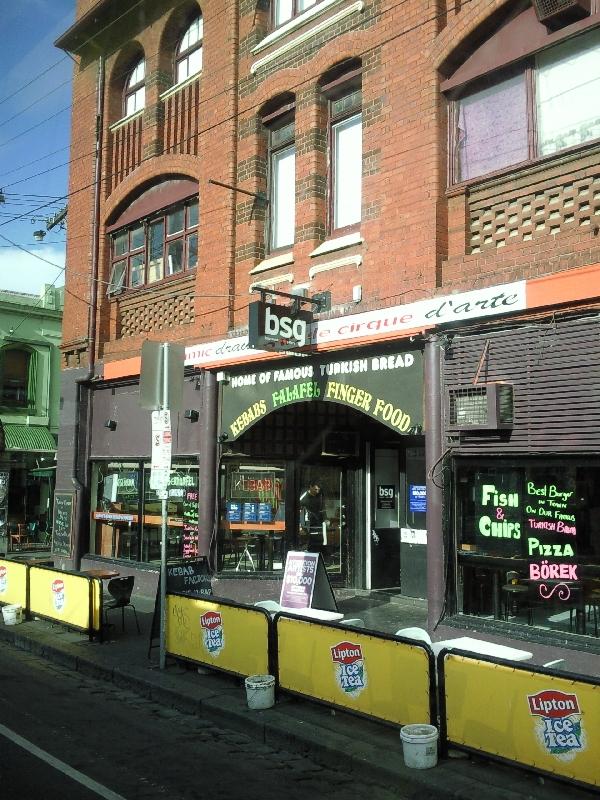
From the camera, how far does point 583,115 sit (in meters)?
8.74

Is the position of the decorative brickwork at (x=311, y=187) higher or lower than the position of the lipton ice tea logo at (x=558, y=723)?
higher

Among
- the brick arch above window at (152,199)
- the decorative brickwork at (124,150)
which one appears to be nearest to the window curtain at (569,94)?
the brick arch above window at (152,199)

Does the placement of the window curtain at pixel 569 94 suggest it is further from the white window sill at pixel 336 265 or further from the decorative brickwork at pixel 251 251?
the decorative brickwork at pixel 251 251

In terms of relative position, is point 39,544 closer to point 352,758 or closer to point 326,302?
point 326,302

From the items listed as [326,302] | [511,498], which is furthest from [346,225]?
[511,498]

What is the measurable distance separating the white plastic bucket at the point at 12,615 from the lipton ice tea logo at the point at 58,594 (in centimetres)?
79

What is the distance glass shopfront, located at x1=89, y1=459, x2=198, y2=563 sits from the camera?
13.7 metres

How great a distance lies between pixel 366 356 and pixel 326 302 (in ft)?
3.90

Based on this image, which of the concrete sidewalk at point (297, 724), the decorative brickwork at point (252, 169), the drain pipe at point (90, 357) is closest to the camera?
the concrete sidewalk at point (297, 724)

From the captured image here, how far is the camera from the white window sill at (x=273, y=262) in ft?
40.1

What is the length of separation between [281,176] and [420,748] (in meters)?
9.52

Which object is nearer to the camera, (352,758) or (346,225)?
(352,758)

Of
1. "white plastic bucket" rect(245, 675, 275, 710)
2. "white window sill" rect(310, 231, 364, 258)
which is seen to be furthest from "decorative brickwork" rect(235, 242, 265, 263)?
"white plastic bucket" rect(245, 675, 275, 710)

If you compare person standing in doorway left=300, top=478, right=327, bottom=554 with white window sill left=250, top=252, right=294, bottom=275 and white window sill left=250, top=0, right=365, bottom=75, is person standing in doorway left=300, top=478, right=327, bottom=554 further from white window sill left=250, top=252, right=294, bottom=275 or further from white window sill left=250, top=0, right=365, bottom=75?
white window sill left=250, top=0, right=365, bottom=75
